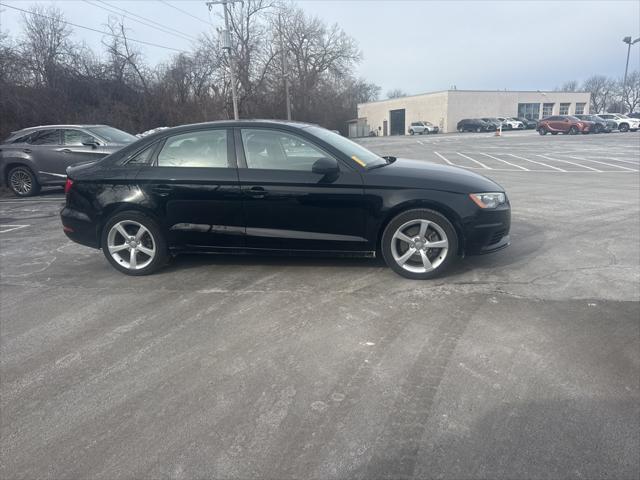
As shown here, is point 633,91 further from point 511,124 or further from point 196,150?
point 196,150

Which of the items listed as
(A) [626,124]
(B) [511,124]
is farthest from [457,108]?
(A) [626,124]

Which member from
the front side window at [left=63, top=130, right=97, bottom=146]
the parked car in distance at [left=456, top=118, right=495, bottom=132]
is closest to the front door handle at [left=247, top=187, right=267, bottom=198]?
the front side window at [left=63, top=130, right=97, bottom=146]

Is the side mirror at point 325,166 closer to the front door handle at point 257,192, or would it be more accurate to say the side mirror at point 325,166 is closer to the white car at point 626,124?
the front door handle at point 257,192

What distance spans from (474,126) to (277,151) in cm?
5688

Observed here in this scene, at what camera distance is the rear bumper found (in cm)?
515

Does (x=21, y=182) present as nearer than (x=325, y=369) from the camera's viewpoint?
No

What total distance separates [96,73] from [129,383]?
26298mm

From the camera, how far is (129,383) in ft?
9.98

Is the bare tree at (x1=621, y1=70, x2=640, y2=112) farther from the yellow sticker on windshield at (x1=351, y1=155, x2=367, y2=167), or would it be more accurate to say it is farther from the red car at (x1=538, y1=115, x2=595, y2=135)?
the yellow sticker on windshield at (x1=351, y1=155, x2=367, y2=167)

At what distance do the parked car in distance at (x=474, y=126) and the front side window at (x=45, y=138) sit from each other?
52.5 metres

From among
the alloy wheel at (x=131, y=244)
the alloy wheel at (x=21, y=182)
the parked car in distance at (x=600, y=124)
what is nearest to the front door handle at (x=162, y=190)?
the alloy wheel at (x=131, y=244)

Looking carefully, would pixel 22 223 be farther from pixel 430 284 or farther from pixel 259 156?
pixel 430 284

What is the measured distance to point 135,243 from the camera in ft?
16.7

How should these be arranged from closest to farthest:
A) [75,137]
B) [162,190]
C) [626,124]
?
[162,190]
[75,137]
[626,124]
